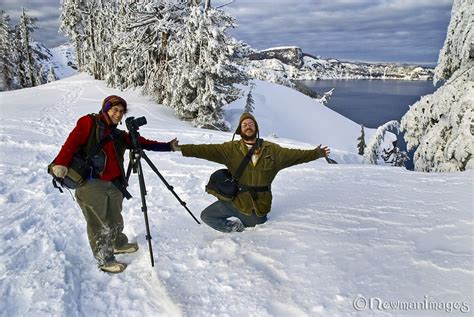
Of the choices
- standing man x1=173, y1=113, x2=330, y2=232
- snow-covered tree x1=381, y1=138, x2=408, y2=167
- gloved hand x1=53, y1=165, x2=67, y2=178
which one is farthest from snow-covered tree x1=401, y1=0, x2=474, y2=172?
snow-covered tree x1=381, y1=138, x2=408, y2=167

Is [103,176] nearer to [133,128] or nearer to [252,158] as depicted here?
[133,128]

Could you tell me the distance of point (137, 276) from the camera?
13.8ft

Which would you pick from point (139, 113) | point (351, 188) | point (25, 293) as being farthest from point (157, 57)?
point (25, 293)

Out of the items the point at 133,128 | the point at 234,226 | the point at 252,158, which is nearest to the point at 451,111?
the point at 252,158

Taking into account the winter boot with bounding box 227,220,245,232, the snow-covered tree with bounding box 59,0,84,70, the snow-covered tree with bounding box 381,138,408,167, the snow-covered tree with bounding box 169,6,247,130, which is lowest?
the snow-covered tree with bounding box 381,138,408,167

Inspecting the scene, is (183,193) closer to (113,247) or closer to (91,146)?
(113,247)

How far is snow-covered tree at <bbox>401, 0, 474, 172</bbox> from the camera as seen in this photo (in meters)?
8.66

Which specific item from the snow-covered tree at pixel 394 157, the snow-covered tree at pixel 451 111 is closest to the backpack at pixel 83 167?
the snow-covered tree at pixel 451 111

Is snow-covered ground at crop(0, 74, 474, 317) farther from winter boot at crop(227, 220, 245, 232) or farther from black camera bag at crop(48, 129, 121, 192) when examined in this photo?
black camera bag at crop(48, 129, 121, 192)

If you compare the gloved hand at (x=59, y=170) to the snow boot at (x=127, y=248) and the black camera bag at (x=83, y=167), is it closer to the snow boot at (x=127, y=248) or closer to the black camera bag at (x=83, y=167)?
the black camera bag at (x=83, y=167)

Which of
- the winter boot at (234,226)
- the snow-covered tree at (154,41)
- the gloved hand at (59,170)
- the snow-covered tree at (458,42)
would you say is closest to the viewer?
the gloved hand at (59,170)

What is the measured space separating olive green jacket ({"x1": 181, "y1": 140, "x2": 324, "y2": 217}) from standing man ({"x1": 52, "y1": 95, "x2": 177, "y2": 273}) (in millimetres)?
905

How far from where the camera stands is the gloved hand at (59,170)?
3.71m

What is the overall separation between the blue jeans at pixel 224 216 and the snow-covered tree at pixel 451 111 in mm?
6660
